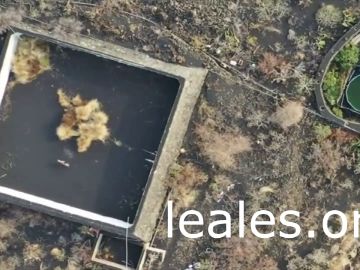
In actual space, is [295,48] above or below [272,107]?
above

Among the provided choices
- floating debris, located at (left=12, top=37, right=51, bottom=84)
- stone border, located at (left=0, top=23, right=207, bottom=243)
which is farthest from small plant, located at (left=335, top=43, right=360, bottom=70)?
floating debris, located at (left=12, top=37, right=51, bottom=84)

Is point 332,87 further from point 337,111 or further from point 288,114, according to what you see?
point 288,114

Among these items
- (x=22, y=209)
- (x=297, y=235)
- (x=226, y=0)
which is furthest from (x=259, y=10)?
(x=22, y=209)

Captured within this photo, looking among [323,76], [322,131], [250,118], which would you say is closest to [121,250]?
[250,118]

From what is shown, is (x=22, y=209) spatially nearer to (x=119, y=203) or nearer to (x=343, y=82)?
(x=119, y=203)

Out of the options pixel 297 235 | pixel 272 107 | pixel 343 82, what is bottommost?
pixel 297 235

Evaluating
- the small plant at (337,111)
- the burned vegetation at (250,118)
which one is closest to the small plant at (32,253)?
the burned vegetation at (250,118)

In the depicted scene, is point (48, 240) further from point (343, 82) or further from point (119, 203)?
point (343, 82)
